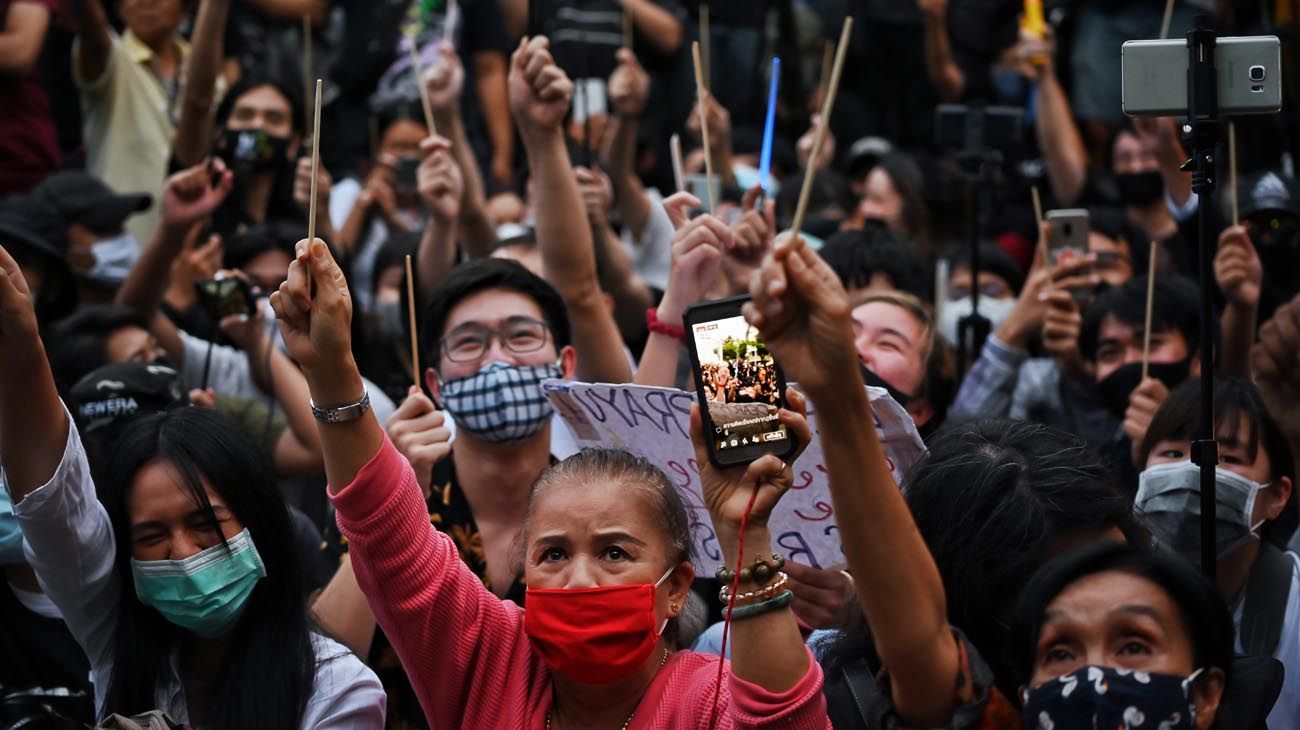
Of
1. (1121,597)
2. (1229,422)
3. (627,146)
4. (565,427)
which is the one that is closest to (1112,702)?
(1121,597)

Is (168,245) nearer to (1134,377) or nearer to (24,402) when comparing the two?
(24,402)

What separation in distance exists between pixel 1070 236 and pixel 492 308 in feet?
7.91

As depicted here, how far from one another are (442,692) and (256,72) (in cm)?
579

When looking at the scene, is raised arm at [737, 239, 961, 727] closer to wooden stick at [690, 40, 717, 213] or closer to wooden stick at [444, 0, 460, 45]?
wooden stick at [690, 40, 717, 213]

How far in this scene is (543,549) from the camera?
10.2 feet

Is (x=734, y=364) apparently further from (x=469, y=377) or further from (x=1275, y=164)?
(x=1275, y=164)

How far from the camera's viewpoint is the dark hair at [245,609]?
134 inches

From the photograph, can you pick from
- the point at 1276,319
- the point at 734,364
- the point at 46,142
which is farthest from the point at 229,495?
the point at 46,142

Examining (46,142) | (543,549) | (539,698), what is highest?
(46,142)

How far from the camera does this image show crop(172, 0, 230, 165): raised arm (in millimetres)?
6703

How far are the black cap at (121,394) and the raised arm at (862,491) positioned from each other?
2.59 m

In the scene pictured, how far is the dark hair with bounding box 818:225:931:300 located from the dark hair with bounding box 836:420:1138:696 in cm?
264

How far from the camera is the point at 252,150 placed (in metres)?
6.86

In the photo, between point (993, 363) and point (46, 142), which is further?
point (46, 142)
